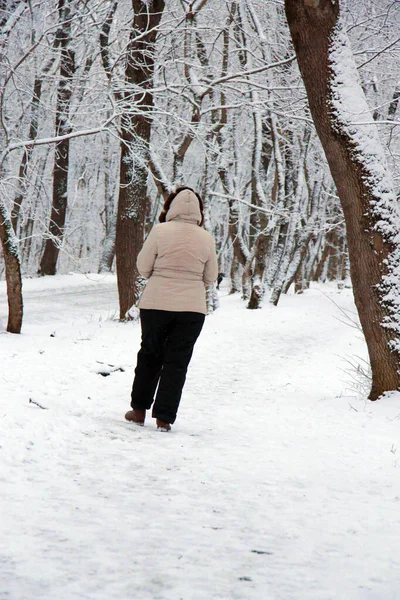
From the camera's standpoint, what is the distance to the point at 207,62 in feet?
47.4

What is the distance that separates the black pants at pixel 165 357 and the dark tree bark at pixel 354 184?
6.45 feet

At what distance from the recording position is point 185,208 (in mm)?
5164

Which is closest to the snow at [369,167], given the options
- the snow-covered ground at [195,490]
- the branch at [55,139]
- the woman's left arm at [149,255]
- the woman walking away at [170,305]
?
the snow-covered ground at [195,490]

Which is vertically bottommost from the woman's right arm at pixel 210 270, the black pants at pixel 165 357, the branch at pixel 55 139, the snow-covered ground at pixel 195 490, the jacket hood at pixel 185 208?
the snow-covered ground at pixel 195 490

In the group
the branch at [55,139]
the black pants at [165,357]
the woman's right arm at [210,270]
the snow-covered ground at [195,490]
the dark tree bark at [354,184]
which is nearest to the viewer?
the snow-covered ground at [195,490]

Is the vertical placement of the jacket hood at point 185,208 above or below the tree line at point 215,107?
below

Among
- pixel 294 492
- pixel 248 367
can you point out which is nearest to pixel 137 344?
pixel 248 367

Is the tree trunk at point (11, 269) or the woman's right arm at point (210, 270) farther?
the tree trunk at point (11, 269)

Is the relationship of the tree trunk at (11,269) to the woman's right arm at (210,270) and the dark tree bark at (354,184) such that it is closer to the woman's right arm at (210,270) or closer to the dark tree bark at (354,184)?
the woman's right arm at (210,270)

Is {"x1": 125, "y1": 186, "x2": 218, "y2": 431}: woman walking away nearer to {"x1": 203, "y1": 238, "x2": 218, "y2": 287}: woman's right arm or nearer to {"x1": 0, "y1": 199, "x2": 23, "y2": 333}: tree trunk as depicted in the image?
{"x1": 203, "y1": 238, "x2": 218, "y2": 287}: woman's right arm

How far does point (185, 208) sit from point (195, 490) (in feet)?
8.48

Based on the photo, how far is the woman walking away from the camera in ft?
16.6

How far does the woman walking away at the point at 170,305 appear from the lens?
5055mm

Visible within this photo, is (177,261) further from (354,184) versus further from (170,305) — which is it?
(354,184)
